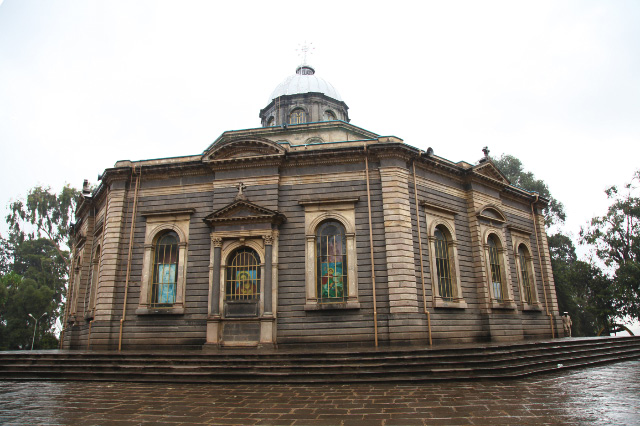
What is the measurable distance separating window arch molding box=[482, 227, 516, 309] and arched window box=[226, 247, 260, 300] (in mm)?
9588

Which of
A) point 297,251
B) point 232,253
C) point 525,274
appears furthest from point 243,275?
point 525,274

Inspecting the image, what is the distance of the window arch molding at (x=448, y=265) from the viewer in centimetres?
1628

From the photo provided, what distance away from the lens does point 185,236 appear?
55.9 ft

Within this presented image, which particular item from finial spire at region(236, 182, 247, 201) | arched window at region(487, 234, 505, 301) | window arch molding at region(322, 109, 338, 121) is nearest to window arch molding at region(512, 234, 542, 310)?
arched window at region(487, 234, 505, 301)

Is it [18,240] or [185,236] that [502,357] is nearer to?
[185,236]

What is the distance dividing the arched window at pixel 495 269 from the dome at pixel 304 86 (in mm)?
12964

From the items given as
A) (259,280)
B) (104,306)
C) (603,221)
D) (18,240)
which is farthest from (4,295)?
(603,221)

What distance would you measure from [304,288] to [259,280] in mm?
1710

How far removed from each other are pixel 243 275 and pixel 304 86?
14.7m

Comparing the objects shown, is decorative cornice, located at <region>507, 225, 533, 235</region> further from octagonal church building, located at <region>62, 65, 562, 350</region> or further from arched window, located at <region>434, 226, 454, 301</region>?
arched window, located at <region>434, 226, 454, 301</region>

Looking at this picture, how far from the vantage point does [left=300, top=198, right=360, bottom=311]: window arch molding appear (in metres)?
15.3

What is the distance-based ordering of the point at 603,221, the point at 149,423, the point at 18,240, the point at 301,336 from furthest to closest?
the point at 18,240 < the point at 603,221 < the point at 301,336 < the point at 149,423

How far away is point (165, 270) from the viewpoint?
676 inches

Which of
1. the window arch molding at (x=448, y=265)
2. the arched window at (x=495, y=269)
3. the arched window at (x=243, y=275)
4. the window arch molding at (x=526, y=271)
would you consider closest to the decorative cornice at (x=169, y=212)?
the arched window at (x=243, y=275)
